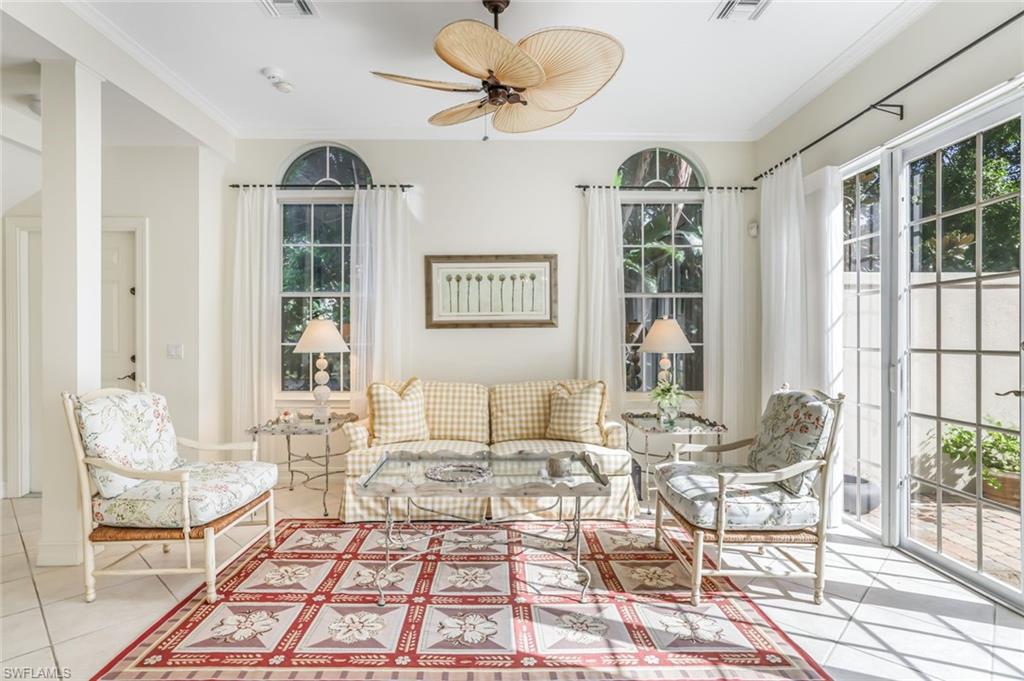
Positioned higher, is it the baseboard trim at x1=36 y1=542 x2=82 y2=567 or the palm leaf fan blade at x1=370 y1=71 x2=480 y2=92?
the palm leaf fan blade at x1=370 y1=71 x2=480 y2=92

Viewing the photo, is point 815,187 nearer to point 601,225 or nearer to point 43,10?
point 601,225

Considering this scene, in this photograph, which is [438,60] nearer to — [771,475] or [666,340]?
[666,340]

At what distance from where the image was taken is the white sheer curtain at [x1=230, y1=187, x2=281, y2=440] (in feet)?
14.6

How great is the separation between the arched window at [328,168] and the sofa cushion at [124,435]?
2387 mm

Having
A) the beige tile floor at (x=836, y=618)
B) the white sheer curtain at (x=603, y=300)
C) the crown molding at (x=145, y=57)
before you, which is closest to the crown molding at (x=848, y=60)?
the white sheer curtain at (x=603, y=300)

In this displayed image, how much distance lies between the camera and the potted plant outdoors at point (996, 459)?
8.03ft

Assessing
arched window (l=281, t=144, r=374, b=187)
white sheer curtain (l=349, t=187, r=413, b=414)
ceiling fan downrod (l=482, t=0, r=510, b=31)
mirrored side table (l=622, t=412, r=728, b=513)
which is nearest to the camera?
ceiling fan downrod (l=482, t=0, r=510, b=31)

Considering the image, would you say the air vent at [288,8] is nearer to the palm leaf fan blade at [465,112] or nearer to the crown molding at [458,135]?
the palm leaf fan blade at [465,112]

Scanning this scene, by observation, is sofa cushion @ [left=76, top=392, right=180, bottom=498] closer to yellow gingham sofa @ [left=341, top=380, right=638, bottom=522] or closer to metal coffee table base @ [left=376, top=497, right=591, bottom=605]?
yellow gingham sofa @ [left=341, top=380, right=638, bottom=522]

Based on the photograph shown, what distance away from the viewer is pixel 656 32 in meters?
3.05

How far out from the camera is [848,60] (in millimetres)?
3316

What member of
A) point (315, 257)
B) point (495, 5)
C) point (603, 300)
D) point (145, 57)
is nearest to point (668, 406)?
point (603, 300)

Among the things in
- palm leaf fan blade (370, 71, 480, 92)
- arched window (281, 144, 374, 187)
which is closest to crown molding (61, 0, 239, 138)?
arched window (281, 144, 374, 187)

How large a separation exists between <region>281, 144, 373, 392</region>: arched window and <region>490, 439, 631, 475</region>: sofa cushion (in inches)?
65.7
